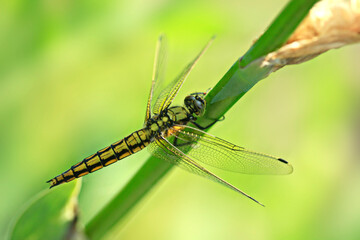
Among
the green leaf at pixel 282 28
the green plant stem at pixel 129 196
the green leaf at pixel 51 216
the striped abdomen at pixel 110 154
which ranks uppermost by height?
the green leaf at pixel 282 28

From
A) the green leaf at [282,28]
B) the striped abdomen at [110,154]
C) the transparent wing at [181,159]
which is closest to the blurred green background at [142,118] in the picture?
the striped abdomen at [110,154]

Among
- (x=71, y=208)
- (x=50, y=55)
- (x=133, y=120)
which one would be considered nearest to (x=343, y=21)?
(x=71, y=208)

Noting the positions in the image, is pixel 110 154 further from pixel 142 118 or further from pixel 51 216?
pixel 51 216

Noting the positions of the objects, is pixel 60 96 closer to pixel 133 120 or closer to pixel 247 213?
pixel 133 120

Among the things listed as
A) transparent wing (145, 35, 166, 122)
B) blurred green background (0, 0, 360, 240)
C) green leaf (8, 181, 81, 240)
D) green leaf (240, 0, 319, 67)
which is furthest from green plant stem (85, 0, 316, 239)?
transparent wing (145, 35, 166, 122)

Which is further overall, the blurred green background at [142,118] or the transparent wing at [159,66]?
the blurred green background at [142,118]

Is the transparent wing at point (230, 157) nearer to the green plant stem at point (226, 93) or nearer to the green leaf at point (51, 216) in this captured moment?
the green plant stem at point (226, 93)
